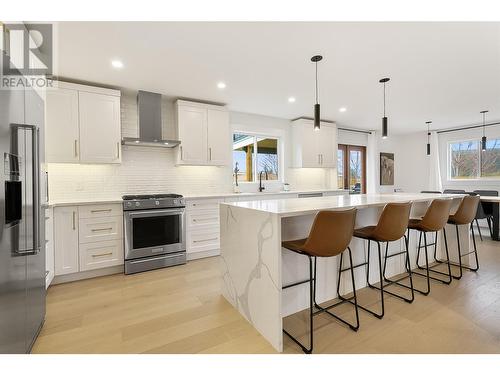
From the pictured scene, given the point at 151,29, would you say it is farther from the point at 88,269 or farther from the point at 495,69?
the point at 495,69

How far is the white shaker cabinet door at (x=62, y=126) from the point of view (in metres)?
3.05

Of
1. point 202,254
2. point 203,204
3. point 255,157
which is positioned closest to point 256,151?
point 255,157

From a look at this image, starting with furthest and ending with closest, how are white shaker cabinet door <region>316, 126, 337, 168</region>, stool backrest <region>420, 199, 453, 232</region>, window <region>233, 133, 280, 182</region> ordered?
white shaker cabinet door <region>316, 126, 337, 168</region> → window <region>233, 133, 280, 182</region> → stool backrest <region>420, 199, 453, 232</region>

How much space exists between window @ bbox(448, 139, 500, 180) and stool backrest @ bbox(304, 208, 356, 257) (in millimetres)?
6595

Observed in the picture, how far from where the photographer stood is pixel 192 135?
4.00m

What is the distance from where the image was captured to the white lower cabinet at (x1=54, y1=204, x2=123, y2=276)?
2889 millimetres

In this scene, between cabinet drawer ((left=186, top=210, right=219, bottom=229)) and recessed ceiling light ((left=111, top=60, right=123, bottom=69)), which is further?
cabinet drawer ((left=186, top=210, right=219, bottom=229))

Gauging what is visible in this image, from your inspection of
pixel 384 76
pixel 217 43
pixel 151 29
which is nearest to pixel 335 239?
pixel 217 43

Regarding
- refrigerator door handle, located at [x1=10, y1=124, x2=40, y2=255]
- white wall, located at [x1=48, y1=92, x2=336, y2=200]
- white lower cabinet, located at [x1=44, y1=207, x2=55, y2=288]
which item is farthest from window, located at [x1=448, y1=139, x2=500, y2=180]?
white lower cabinet, located at [x1=44, y1=207, x2=55, y2=288]

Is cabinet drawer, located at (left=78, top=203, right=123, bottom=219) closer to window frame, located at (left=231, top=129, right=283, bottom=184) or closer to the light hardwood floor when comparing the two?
the light hardwood floor

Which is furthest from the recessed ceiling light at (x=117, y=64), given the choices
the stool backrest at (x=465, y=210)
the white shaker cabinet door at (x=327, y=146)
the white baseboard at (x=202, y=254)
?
the stool backrest at (x=465, y=210)

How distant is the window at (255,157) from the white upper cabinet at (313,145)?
17.5 inches

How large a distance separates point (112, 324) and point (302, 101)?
3997mm

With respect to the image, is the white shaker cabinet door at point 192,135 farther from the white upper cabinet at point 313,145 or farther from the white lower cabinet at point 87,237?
the white upper cabinet at point 313,145
